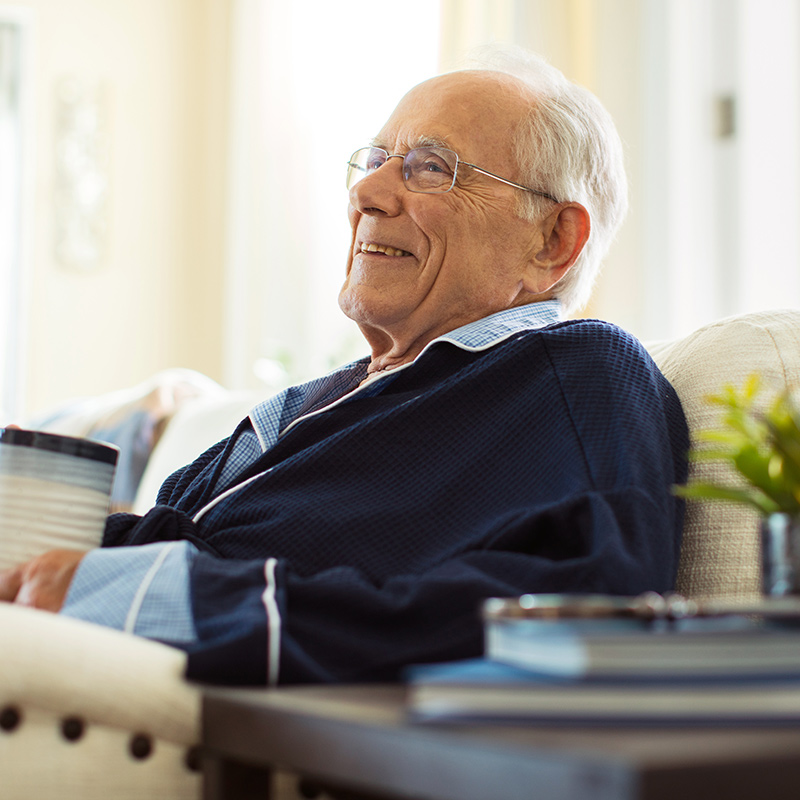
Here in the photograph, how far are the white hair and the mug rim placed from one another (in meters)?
0.77

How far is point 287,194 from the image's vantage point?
14.4 ft

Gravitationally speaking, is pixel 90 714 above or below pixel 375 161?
below

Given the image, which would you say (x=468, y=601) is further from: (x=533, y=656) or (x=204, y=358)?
(x=204, y=358)

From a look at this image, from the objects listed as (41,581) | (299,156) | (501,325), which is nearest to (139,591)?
(41,581)

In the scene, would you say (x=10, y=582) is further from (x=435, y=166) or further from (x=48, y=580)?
(x=435, y=166)

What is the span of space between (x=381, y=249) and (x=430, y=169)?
14 centimetres

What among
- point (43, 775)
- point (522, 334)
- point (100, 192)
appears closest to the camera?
point (43, 775)

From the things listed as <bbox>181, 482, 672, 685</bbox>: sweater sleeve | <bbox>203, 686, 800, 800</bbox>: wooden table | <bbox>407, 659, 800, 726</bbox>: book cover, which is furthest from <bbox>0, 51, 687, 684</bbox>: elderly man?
<bbox>407, 659, 800, 726</bbox>: book cover

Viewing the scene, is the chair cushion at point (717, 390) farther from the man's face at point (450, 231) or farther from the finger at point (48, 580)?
the finger at point (48, 580)

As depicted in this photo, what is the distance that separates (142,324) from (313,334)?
890 mm

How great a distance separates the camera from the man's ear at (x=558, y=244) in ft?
5.18

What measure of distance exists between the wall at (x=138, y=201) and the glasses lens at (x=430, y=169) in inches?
127

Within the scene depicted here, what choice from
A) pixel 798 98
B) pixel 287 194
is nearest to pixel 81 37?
pixel 287 194

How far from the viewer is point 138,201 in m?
4.67
